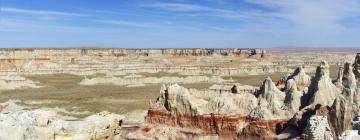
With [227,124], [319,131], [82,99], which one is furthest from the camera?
[82,99]

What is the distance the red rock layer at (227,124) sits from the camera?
21391mm

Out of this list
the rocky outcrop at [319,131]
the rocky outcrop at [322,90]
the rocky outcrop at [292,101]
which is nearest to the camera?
the rocky outcrop at [319,131]

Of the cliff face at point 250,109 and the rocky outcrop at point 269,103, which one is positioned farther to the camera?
the rocky outcrop at point 269,103

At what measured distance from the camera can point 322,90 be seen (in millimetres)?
22922

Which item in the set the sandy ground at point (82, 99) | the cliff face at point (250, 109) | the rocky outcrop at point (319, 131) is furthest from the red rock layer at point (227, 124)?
the sandy ground at point (82, 99)

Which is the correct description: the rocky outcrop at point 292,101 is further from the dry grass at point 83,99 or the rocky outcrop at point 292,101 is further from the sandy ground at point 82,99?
the dry grass at point 83,99

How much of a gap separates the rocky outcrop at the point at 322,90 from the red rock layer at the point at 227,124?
2.24 m

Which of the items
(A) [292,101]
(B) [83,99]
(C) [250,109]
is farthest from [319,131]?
(B) [83,99]

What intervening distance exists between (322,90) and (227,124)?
15.3 feet

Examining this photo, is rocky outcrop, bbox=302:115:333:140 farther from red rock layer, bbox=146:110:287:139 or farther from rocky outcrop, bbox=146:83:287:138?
rocky outcrop, bbox=146:83:287:138

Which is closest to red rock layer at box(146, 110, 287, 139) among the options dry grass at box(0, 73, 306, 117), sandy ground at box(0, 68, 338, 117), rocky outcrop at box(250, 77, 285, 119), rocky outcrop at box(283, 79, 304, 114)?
rocky outcrop at box(250, 77, 285, 119)

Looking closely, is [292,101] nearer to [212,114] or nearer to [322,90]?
[322,90]

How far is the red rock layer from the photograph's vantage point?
21.4 meters

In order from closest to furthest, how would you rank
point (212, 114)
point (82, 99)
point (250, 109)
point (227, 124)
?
point (227, 124) < point (212, 114) < point (250, 109) < point (82, 99)
